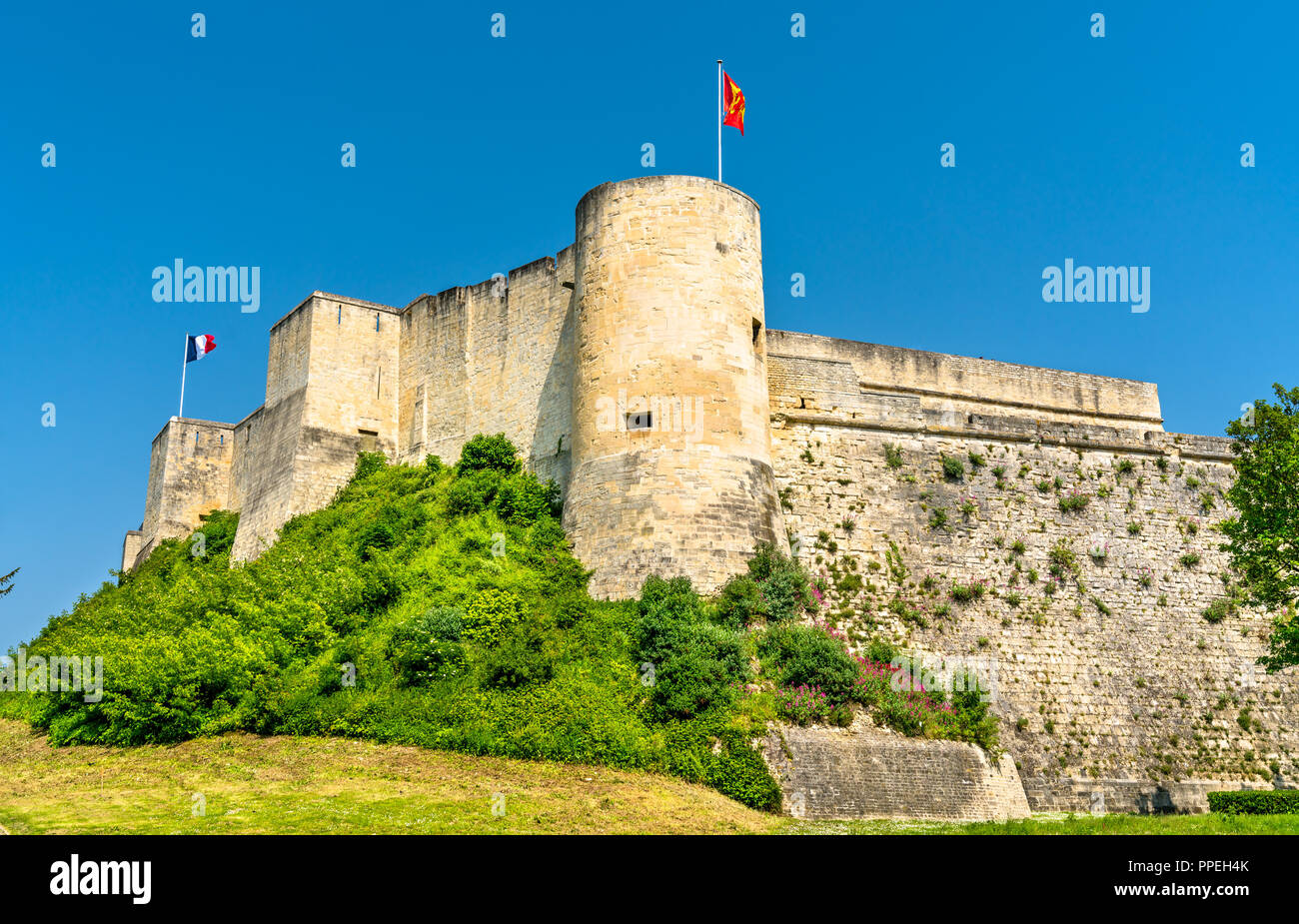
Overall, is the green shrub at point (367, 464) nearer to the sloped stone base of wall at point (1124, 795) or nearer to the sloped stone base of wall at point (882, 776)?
the sloped stone base of wall at point (882, 776)

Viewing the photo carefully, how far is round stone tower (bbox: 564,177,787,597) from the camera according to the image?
20.7 metres

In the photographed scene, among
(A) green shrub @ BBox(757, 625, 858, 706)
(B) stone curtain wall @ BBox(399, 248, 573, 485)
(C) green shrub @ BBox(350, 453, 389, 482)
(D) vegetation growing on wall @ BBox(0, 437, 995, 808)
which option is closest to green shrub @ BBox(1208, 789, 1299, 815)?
(D) vegetation growing on wall @ BBox(0, 437, 995, 808)

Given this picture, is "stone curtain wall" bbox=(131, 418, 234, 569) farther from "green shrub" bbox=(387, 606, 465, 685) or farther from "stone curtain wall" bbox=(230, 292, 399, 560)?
"green shrub" bbox=(387, 606, 465, 685)

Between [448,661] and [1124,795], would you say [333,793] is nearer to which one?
[448,661]

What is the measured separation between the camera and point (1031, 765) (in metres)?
20.5

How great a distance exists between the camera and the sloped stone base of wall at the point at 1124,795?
2002cm

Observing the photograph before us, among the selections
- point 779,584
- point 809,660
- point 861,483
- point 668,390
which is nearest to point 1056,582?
point 861,483

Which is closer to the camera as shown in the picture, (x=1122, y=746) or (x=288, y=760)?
(x=288, y=760)

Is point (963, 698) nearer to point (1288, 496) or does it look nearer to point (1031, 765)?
point (1031, 765)

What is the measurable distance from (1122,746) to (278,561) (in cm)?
1698

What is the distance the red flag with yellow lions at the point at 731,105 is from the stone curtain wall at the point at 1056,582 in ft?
17.2

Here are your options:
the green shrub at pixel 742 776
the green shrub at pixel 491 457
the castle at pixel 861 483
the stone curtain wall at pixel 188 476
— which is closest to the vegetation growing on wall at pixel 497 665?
the green shrub at pixel 742 776
